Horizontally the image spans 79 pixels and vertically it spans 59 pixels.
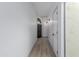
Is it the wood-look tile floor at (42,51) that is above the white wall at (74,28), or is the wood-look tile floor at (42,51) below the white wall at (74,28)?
below

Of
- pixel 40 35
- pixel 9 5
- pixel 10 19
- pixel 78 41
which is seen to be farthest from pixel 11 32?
pixel 40 35

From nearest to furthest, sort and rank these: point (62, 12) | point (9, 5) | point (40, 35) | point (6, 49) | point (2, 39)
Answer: point (2, 39) < point (6, 49) < point (9, 5) < point (62, 12) < point (40, 35)

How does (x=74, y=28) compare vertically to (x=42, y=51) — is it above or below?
above

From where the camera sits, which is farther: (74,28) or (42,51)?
(42,51)

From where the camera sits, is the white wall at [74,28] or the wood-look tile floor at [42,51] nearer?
the white wall at [74,28]

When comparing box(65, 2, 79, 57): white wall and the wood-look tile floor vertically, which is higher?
box(65, 2, 79, 57): white wall

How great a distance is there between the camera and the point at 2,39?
1.66 m

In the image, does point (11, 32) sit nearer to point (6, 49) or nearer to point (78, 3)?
point (6, 49)

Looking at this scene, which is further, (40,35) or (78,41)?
(40,35)

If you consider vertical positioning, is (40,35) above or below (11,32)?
below

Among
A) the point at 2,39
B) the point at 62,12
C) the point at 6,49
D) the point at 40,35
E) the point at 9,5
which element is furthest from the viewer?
the point at 40,35

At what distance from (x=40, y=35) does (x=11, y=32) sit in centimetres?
793

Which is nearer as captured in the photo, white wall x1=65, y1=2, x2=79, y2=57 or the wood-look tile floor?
white wall x1=65, y1=2, x2=79, y2=57

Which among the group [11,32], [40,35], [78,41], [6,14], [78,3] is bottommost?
[40,35]
